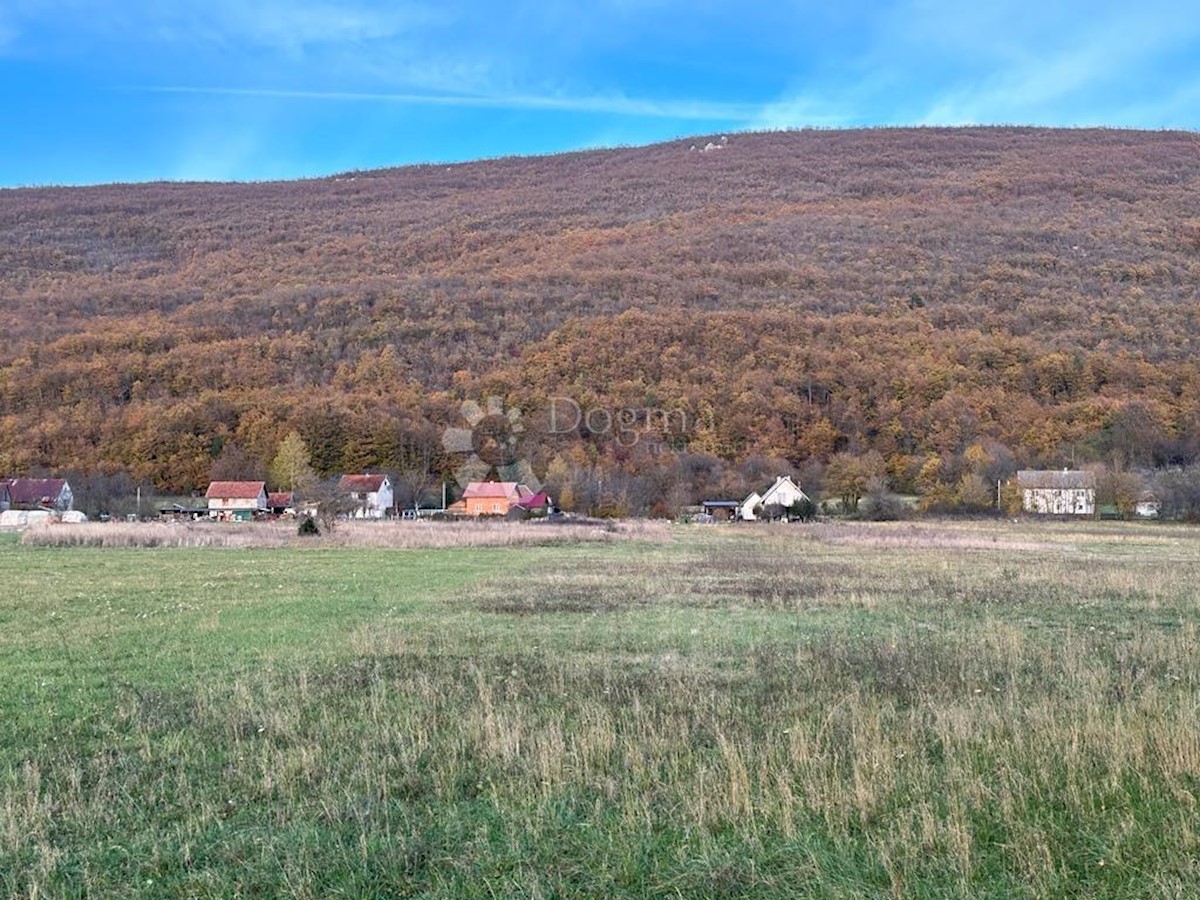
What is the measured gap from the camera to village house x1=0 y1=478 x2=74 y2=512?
8138cm

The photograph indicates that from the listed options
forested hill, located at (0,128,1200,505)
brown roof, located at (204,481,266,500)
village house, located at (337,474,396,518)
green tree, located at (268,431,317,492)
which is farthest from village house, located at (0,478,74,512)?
village house, located at (337,474,396,518)

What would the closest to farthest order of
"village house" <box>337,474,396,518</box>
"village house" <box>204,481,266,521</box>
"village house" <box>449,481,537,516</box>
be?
"village house" <box>337,474,396,518</box>, "village house" <box>204,481,266,521</box>, "village house" <box>449,481,537,516</box>

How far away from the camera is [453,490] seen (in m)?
96.6

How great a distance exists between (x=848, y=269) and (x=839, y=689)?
16818 cm

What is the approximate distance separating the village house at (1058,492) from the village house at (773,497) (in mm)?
18554

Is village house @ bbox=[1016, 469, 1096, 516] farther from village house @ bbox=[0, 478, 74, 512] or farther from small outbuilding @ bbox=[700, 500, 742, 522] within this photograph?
village house @ bbox=[0, 478, 74, 512]

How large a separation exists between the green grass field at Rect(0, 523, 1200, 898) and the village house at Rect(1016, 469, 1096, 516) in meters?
67.4

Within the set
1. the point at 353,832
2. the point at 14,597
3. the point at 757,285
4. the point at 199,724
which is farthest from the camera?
the point at 757,285

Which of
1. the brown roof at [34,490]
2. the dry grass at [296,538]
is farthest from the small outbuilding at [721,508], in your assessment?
the brown roof at [34,490]

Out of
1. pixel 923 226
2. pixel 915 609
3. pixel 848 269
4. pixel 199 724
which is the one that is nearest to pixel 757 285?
pixel 848 269

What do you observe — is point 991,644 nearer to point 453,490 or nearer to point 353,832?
point 353,832

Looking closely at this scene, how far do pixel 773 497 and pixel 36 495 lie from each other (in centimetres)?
6624

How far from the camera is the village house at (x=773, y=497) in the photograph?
3258 inches

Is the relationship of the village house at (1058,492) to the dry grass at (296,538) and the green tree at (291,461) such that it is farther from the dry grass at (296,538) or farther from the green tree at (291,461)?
the green tree at (291,461)
